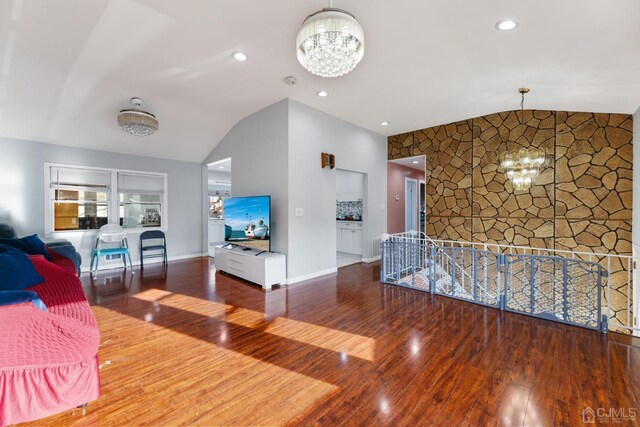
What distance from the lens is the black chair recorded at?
559cm

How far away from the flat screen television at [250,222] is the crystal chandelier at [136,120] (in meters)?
1.63

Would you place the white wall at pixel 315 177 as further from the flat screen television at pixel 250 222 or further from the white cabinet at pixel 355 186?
the white cabinet at pixel 355 186


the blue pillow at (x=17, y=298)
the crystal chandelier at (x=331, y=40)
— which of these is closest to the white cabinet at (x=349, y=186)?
the crystal chandelier at (x=331, y=40)

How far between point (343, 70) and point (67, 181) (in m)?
5.74

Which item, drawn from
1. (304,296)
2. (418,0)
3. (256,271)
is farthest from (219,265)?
(418,0)

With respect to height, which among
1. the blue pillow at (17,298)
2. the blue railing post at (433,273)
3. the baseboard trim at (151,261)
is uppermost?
the blue pillow at (17,298)

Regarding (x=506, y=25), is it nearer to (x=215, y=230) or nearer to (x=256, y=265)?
(x=256, y=265)

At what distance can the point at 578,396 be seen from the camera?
5.89 ft

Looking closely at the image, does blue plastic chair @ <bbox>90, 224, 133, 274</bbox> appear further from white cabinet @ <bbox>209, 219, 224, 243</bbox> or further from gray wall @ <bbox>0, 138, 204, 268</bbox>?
white cabinet @ <bbox>209, 219, 224, 243</bbox>

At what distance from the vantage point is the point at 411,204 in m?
7.80

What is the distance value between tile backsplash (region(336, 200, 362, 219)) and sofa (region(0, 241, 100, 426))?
18.5ft

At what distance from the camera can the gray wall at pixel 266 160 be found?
14.6ft

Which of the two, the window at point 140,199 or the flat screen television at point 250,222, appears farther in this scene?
the window at point 140,199

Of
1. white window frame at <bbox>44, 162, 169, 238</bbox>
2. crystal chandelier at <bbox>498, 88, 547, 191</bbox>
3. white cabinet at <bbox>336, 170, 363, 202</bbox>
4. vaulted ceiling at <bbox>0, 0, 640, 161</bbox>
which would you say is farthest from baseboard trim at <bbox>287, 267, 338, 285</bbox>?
white window frame at <bbox>44, 162, 169, 238</bbox>
